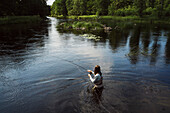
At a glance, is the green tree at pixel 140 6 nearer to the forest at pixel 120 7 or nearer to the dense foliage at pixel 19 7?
the forest at pixel 120 7

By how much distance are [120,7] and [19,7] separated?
225 feet

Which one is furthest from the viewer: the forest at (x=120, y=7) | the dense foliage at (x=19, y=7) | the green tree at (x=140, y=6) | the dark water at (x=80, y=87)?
the green tree at (x=140, y=6)

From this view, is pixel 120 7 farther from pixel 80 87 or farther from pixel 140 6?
pixel 80 87

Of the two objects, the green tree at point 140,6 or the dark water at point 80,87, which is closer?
the dark water at point 80,87

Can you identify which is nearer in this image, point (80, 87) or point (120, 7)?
point (80, 87)

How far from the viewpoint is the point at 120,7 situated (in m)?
96.0

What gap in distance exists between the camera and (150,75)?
9.78 m

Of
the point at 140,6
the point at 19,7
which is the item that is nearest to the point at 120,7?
the point at 140,6

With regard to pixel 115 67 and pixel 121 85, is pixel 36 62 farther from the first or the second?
pixel 121 85

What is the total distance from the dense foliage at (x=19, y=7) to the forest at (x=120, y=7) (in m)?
41.2

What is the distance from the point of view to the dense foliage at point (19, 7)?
185ft

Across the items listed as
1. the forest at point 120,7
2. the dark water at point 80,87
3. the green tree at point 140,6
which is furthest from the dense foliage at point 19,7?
the green tree at point 140,6

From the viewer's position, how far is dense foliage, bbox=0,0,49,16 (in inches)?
2223

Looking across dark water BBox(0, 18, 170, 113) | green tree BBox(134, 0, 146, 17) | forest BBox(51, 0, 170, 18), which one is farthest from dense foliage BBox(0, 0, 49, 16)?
green tree BBox(134, 0, 146, 17)
